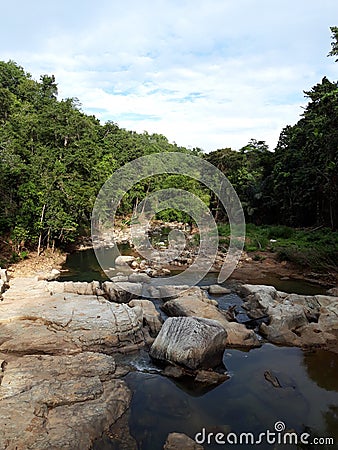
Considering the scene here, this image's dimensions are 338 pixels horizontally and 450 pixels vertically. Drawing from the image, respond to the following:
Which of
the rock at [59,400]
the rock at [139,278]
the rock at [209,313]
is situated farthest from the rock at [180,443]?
the rock at [139,278]

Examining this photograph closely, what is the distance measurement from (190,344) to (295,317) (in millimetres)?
4069

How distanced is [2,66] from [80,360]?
36911 millimetres

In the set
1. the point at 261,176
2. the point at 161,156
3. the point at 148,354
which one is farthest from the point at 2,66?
the point at 148,354

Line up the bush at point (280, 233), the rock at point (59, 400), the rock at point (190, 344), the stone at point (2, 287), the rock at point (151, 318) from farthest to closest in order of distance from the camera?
the bush at point (280, 233), the stone at point (2, 287), the rock at point (151, 318), the rock at point (190, 344), the rock at point (59, 400)

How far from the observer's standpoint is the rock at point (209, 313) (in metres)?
9.44

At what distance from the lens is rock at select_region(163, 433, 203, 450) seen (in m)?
5.44

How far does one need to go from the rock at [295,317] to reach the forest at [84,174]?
590cm

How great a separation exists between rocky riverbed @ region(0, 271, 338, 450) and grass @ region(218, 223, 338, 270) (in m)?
5.26

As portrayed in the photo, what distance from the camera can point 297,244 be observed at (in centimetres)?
2031

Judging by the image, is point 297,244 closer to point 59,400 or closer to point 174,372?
point 174,372

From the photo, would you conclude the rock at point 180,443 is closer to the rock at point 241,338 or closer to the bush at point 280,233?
the rock at point 241,338

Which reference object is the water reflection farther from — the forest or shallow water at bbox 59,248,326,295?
the forest

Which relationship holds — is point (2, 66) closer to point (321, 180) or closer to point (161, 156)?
point (161, 156)

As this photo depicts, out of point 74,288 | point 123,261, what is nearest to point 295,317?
point 74,288
